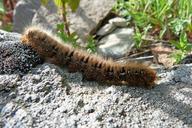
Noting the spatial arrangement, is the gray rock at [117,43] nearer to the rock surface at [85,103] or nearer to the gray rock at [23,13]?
the gray rock at [23,13]

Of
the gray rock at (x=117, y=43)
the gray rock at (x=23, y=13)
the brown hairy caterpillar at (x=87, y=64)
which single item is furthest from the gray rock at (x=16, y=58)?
the gray rock at (x=23, y=13)

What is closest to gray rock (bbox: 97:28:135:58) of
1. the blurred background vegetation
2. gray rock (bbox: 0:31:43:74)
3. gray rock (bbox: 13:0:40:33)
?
the blurred background vegetation

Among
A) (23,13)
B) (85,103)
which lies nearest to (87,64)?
(85,103)

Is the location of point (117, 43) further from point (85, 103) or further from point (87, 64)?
point (85, 103)

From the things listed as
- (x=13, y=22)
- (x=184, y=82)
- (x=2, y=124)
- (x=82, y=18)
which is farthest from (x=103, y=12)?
(x=2, y=124)

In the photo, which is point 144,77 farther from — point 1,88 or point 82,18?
point 82,18
